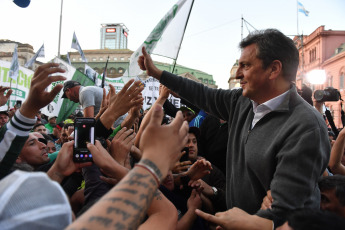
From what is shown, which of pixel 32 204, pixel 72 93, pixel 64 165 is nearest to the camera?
pixel 32 204

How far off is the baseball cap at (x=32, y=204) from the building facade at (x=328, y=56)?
36212mm

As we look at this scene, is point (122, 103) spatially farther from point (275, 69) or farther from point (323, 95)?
point (323, 95)

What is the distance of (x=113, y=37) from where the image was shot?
459 feet

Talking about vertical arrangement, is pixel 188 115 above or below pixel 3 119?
above

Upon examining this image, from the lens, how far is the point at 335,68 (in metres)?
35.2

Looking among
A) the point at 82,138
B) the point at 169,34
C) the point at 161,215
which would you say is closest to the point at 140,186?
the point at 161,215

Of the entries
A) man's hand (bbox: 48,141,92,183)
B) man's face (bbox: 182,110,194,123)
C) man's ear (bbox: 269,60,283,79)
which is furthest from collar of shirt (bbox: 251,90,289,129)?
man's face (bbox: 182,110,194,123)

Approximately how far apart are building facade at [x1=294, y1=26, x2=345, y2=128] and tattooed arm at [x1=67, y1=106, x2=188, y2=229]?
118 ft

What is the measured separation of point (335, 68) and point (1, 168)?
40.5m

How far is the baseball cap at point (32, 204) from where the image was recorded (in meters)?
0.77

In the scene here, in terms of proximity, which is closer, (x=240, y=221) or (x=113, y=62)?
(x=240, y=221)

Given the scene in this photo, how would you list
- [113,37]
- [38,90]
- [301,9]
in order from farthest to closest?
[113,37] < [301,9] < [38,90]

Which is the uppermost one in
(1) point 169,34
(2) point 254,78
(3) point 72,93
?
(1) point 169,34

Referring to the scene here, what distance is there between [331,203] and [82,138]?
6.14ft
